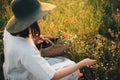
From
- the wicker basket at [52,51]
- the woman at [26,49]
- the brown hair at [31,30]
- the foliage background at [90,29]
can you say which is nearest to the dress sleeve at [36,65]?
the woman at [26,49]

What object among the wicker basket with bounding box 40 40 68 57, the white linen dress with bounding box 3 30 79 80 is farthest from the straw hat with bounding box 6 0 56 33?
the wicker basket with bounding box 40 40 68 57

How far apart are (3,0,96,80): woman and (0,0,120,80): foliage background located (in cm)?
120

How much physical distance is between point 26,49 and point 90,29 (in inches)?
80.3

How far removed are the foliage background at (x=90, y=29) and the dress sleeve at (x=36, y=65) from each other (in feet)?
4.24

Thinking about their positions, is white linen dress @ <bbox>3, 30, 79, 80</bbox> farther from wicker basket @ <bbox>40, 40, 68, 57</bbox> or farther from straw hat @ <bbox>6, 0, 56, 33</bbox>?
wicker basket @ <bbox>40, 40, 68, 57</bbox>

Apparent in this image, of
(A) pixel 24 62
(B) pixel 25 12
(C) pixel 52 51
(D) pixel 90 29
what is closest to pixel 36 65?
(A) pixel 24 62

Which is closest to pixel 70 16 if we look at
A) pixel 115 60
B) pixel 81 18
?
pixel 81 18

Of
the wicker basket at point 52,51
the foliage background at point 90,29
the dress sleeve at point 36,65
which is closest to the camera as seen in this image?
the dress sleeve at point 36,65

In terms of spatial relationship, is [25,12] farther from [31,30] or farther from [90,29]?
[90,29]

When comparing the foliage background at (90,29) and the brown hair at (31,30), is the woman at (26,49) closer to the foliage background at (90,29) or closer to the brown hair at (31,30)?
the brown hair at (31,30)

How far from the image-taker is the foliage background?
4848 millimetres

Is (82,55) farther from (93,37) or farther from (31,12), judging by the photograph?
(31,12)

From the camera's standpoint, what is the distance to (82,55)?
493 centimetres

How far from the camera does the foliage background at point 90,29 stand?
15.9 ft
